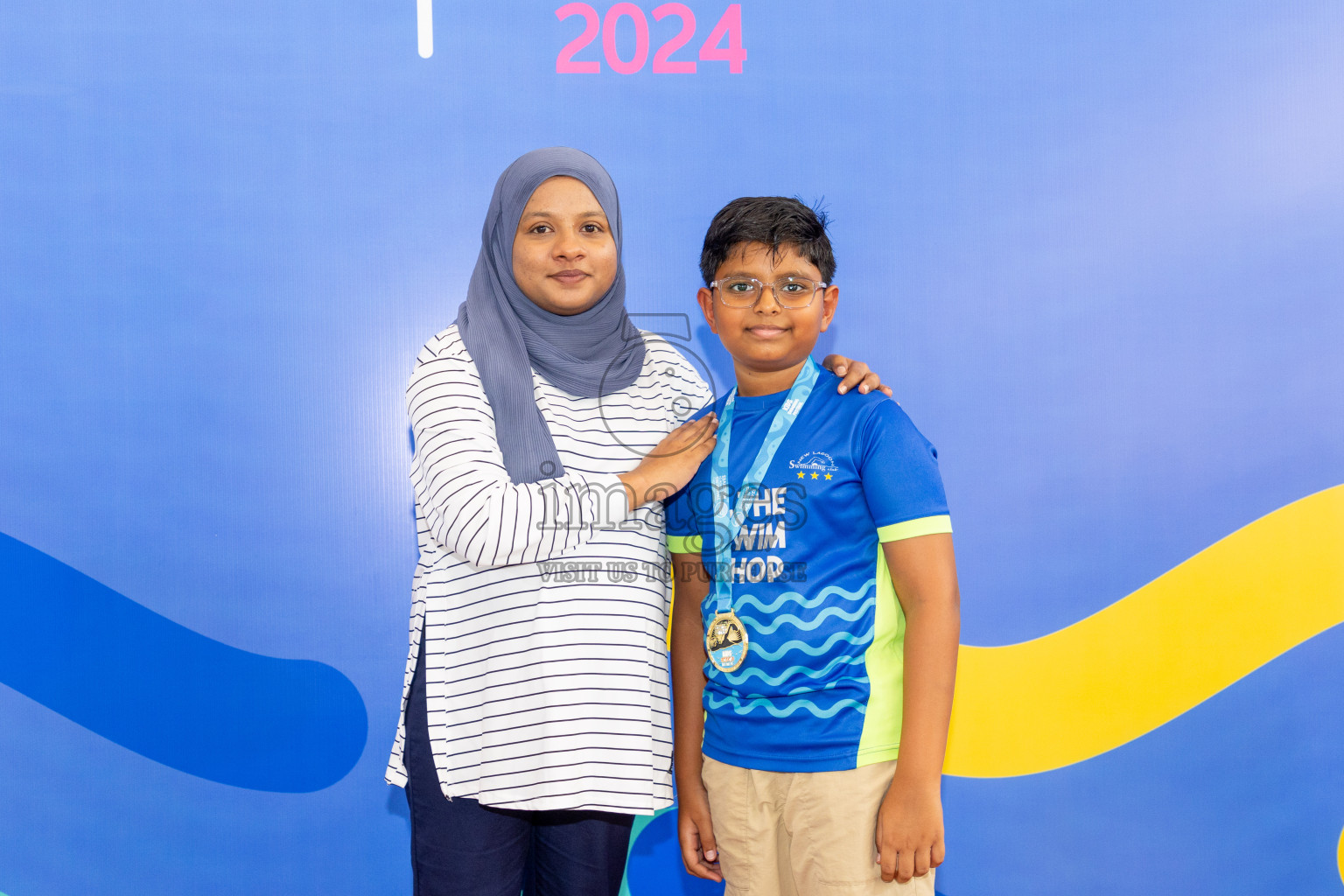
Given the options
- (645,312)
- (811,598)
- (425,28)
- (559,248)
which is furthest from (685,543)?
(425,28)

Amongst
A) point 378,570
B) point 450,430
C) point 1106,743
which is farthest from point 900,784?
point 378,570

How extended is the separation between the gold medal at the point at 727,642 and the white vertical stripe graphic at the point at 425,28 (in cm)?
141

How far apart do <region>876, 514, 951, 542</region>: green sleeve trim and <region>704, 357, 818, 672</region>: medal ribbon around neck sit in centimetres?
20

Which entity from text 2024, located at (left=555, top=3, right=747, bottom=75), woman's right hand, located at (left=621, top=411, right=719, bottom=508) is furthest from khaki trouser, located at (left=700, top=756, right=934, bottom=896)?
text 2024, located at (left=555, top=3, right=747, bottom=75)

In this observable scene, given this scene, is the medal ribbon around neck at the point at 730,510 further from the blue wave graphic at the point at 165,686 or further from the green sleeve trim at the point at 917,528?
the blue wave graphic at the point at 165,686

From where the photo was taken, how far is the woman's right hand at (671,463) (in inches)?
51.3

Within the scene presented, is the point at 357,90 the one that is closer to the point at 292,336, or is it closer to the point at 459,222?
the point at 459,222

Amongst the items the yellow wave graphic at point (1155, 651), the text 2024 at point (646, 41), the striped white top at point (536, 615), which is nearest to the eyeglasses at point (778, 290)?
the striped white top at point (536, 615)

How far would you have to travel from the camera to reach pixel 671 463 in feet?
4.37

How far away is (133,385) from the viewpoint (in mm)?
1966

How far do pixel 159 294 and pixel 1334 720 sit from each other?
279cm

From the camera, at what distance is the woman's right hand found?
4.27 feet

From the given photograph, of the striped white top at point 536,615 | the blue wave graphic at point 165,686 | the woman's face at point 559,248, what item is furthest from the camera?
the blue wave graphic at point 165,686

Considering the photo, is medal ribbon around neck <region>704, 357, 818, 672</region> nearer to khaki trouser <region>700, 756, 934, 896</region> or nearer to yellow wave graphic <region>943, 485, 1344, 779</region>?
khaki trouser <region>700, 756, 934, 896</region>
